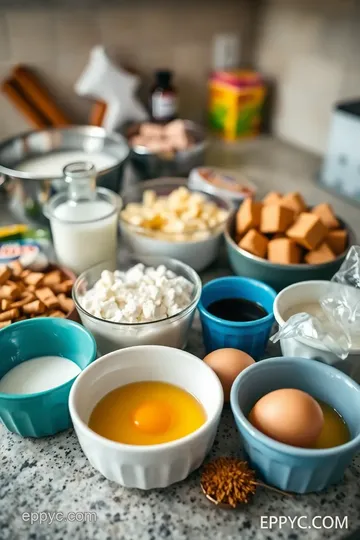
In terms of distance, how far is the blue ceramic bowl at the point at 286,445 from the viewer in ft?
1.74

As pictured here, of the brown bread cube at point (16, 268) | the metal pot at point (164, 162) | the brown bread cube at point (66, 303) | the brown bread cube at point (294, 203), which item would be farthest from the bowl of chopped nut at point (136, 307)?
the metal pot at point (164, 162)

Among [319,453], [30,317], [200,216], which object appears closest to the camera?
[319,453]

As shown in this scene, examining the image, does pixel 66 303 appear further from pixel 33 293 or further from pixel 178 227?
pixel 178 227

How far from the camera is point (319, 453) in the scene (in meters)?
0.52

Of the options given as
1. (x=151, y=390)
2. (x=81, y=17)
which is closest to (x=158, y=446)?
(x=151, y=390)

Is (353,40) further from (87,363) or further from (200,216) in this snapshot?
(87,363)

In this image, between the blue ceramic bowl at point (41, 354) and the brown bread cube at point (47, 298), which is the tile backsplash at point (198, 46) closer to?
the brown bread cube at point (47, 298)

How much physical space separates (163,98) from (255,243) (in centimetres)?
61

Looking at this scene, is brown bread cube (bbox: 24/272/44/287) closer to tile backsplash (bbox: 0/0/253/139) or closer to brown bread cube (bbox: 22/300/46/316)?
brown bread cube (bbox: 22/300/46/316)

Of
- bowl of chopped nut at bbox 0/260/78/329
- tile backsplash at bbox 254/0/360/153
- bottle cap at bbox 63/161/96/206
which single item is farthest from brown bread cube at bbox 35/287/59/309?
tile backsplash at bbox 254/0/360/153

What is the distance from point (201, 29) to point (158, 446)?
123 centimetres

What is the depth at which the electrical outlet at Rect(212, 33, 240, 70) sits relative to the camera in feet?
4.82

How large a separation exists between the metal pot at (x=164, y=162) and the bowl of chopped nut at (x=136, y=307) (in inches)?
17.1
